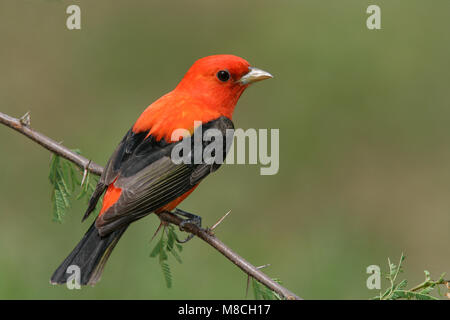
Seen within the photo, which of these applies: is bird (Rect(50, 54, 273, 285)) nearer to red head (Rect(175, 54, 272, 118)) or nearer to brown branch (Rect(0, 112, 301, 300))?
red head (Rect(175, 54, 272, 118))

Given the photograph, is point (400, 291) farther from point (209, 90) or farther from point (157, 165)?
point (209, 90)

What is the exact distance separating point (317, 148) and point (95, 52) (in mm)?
3424

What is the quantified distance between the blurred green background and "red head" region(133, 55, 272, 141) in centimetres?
224

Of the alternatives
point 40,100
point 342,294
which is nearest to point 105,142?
point 40,100

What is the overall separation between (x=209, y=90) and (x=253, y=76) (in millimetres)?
331

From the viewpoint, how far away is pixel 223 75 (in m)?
4.68

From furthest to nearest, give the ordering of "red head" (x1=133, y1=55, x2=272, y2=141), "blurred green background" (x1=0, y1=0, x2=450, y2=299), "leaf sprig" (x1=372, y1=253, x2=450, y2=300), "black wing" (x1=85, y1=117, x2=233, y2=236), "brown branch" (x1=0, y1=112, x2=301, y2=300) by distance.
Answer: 1. "blurred green background" (x1=0, y1=0, x2=450, y2=299)
2. "red head" (x1=133, y1=55, x2=272, y2=141)
3. "black wing" (x1=85, y1=117, x2=233, y2=236)
4. "brown branch" (x1=0, y1=112, x2=301, y2=300)
5. "leaf sprig" (x1=372, y1=253, x2=450, y2=300)

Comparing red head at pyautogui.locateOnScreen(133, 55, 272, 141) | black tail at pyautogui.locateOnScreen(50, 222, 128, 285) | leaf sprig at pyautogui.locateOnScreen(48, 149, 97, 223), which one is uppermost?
red head at pyautogui.locateOnScreen(133, 55, 272, 141)

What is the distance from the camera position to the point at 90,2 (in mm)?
9750

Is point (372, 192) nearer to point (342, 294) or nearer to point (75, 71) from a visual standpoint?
point (342, 294)

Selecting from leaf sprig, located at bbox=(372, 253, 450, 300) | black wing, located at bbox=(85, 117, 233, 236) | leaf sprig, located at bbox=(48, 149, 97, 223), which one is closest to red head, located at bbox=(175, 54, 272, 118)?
black wing, located at bbox=(85, 117, 233, 236)

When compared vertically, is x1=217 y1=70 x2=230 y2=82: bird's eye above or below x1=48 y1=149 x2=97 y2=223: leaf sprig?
above

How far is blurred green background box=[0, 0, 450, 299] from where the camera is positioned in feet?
22.2

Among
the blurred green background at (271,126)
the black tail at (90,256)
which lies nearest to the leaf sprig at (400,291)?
the black tail at (90,256)
